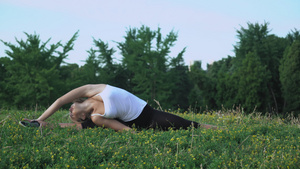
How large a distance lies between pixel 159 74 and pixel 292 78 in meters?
16.0

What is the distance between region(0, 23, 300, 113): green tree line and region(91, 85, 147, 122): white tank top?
2268cm

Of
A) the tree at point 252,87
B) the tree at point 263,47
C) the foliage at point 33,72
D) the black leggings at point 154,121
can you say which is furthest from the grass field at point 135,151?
the tree at point 263,47

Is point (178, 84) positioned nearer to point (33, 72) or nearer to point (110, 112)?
point (33, 72)

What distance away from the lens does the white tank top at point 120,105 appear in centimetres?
557

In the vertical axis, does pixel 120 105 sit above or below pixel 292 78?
below

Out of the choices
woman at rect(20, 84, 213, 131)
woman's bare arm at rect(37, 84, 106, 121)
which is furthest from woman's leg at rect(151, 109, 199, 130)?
woman's bare arm at rect(37, 84, 106, 121)

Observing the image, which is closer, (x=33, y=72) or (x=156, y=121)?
(x=156, y=121)

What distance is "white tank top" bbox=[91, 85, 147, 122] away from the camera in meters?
5.57

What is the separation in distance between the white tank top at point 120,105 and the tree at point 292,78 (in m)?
29.4

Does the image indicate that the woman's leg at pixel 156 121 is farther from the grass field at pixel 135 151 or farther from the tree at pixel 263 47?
the tree at pixel 263 47

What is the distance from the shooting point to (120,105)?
5738 mm

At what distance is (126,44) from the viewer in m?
44.7

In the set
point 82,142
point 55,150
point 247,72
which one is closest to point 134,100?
point 82,142

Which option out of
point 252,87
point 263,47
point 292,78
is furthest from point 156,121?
point 263,47
